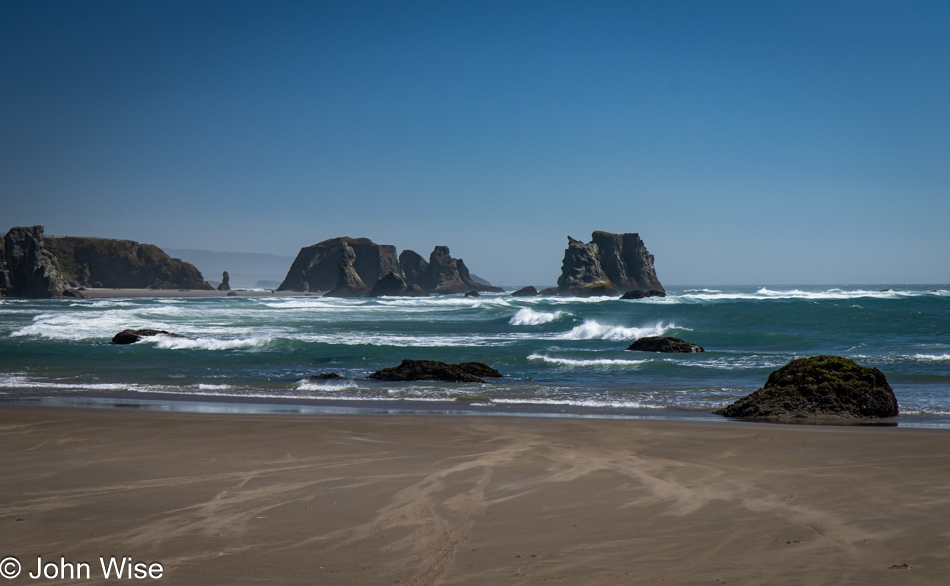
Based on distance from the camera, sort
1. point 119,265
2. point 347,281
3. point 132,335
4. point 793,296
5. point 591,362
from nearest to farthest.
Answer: point 591,362
point 132,335
point 793,296
point 347,281
point 119,265

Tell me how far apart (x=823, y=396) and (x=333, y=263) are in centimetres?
14850

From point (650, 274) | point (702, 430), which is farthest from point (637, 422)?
point (650, 274)

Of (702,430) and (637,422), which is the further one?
(637,422)

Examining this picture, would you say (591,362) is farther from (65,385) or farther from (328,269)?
(328,269)

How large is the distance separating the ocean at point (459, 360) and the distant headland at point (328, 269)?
4708cm

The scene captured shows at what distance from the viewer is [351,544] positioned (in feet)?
13.7

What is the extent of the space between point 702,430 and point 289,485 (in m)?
5.51

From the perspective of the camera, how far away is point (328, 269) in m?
154

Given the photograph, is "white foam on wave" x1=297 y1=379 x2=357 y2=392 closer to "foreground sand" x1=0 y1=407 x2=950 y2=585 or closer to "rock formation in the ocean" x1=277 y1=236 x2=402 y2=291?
"foreground sand" x1=0 y1=407 x2=950 y2=585

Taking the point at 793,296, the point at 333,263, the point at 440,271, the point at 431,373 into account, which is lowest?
the point at 431,373

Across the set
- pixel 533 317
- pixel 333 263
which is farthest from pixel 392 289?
pixel 533 317

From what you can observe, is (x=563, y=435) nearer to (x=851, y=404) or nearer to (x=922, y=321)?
(x=851, y=404)

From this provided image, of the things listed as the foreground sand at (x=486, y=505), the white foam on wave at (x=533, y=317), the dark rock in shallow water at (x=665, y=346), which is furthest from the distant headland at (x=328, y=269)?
the foreground sand at (x=486, y=505)

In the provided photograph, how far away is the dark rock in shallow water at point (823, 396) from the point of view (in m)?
10.3
